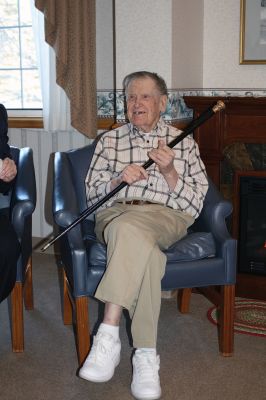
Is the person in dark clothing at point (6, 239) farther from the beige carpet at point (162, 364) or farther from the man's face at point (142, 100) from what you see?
the man's face at point (142, 100)

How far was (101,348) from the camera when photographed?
6.98 feet

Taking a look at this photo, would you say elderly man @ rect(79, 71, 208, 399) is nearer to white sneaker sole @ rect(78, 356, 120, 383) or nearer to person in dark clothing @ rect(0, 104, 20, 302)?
white sneaker sole @ rect(78, 356, 120, 383)

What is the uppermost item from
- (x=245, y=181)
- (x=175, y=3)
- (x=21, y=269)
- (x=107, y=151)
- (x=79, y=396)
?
(x=175, y=3)

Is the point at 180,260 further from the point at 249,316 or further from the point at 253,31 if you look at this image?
the point at 253,31

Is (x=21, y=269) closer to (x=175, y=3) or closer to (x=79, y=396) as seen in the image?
(x=79, y=396)

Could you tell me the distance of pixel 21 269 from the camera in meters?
2.38

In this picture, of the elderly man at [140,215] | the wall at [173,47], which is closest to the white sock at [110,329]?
the elderly man at [140,215]

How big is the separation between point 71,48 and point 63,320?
1.54 meters

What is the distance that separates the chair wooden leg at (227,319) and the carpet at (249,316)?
243 mm

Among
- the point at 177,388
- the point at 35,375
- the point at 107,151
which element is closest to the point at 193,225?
the point at 107,151

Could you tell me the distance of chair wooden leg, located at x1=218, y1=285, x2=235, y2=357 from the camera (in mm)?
2383

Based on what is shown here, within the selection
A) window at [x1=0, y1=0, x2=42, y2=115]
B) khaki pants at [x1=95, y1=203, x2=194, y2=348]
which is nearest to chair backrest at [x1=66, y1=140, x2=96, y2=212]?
khaki pants at [x1=95, y1=203, x2=194, y2=348]

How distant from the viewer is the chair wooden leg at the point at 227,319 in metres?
2.38

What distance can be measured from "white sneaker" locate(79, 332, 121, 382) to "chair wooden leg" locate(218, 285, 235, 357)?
0.50 metres
